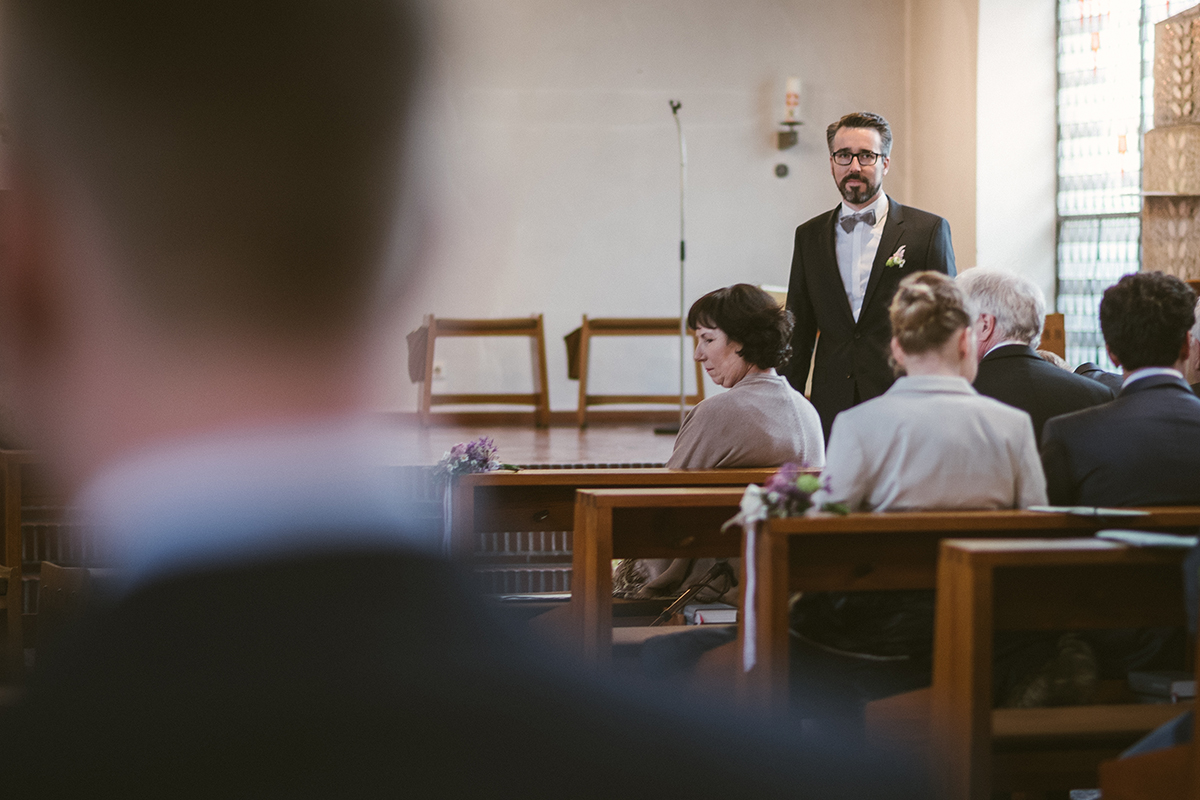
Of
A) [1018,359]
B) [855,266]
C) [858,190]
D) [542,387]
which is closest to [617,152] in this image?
[542,387]

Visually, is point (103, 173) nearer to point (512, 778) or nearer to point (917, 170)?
point (917, 170)

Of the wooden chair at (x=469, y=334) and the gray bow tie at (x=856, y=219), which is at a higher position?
the gray bow tie at (x=856, y=219)

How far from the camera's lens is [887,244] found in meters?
3.21

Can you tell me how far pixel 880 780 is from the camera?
1873mm

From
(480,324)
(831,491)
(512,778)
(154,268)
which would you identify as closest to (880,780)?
(831,491)

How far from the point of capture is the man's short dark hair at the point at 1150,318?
6.59 feet

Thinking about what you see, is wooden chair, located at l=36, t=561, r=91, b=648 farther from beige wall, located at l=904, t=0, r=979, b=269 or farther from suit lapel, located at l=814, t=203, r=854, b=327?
beige wall, located at l=904, t=0, r=979, b=269

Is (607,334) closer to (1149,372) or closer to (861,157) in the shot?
(861,157)

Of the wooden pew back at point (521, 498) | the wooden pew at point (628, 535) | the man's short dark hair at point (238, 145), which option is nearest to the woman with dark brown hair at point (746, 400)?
the wooden pew back at point (521, 498)

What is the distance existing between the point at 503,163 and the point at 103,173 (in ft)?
8.00

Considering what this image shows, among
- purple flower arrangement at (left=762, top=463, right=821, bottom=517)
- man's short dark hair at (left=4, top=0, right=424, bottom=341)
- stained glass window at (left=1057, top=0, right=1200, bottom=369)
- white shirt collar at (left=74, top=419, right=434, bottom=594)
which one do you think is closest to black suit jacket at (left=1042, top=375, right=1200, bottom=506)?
purple flower arrangement at (left=762, top=463, right=821, bottom=517)

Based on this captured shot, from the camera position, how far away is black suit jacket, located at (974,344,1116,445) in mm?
2445

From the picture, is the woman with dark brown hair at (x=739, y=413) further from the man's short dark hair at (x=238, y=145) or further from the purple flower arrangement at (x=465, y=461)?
the man's short dark hair at (x=238, y=145)

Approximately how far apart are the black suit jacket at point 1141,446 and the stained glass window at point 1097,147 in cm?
439
